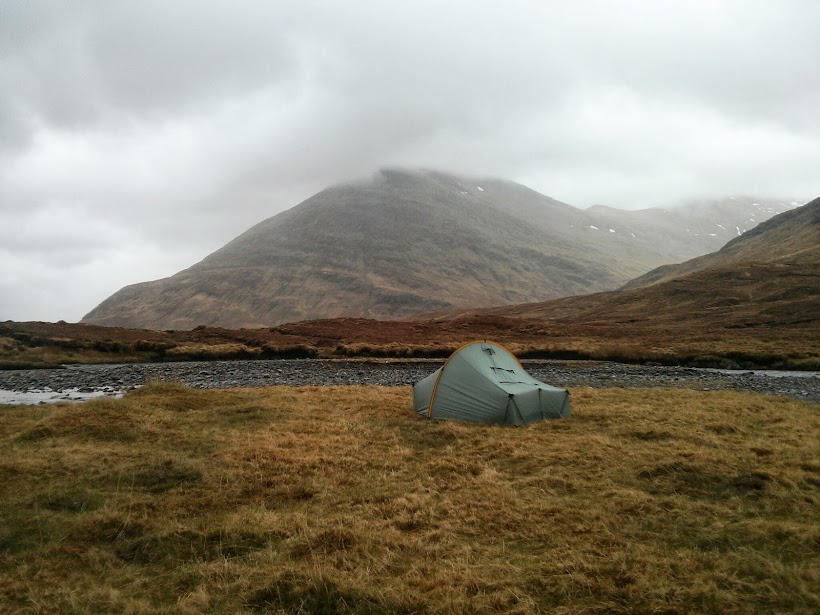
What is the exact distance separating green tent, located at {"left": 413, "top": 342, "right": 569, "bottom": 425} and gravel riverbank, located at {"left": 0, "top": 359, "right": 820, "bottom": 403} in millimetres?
11988

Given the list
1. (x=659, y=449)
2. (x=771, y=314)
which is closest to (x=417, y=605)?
(x=659, y=449)

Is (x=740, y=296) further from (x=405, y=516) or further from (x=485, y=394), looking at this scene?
(x=405, y=516)

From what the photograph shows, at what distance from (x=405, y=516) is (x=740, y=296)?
320 feet

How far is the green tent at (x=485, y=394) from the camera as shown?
17688mm

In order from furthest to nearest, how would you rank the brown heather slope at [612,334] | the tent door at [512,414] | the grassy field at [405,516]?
the brown heather slope at [612,334] → the tent door at [512,414] → the grassy field at [405,516]

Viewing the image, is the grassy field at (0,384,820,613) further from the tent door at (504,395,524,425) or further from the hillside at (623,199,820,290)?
the hillside at (623,199,820,290)

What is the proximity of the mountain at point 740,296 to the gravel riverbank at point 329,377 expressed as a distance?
3244 cm

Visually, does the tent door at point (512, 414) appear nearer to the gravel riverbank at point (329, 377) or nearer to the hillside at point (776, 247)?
the gravel riverbank at point (329, 377)

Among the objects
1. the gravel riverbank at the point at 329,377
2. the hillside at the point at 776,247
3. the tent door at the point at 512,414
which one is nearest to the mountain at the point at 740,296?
the hillside at the point at 776,247

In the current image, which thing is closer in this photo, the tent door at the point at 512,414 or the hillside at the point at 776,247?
the tent door at the point at 512,414

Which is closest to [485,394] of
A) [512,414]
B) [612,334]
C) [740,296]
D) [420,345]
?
[512,414]

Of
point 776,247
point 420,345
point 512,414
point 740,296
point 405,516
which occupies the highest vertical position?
point 776,247

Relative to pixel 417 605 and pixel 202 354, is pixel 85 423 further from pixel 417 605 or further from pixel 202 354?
pixel 202 354

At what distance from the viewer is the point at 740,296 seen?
8869 centimetres
